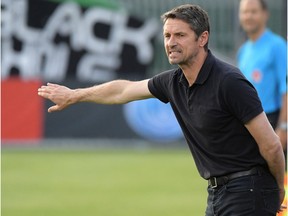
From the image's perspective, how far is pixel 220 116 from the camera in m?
6.06

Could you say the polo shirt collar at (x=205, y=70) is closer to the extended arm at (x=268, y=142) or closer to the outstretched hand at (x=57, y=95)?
the extended arm at (x=268, y=142)

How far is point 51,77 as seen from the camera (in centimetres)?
2161

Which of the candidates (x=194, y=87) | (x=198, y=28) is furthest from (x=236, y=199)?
(x=198, y=28)

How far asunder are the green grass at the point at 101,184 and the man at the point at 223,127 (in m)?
5.10

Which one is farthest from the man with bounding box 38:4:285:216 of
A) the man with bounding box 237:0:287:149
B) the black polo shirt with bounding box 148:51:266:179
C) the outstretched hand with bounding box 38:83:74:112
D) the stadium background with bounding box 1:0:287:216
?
the stadium background with bounding box 1:0:287:216

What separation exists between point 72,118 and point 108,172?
14.2 feet

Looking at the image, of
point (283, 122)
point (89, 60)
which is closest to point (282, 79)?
point (283, 122)

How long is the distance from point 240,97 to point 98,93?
1490 mm

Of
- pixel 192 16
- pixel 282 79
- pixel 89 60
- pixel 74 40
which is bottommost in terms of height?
pixel 282 79

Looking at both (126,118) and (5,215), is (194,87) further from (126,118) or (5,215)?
(126,118)

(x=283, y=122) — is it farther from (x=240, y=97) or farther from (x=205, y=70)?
(x=240, y=97)

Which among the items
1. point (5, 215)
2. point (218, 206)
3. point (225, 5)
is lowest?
point (5, 215)

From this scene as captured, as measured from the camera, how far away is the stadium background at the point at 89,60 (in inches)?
794

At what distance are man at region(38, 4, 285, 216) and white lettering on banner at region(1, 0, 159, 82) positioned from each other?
15602mm
